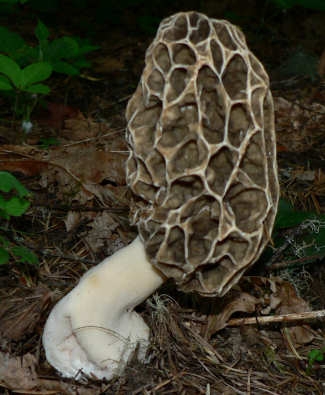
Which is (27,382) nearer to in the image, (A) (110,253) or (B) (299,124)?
(A) (110,253)

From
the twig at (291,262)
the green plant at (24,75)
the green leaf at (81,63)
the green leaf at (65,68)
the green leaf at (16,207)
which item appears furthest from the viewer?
the green leaf at (81,63)

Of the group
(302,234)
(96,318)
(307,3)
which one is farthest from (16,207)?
(307,3)

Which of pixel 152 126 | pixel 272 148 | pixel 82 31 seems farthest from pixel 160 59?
pixel 82 31

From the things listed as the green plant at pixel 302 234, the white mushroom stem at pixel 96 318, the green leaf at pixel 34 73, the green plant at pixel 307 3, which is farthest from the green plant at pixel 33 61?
the green plant at pixel 302 234

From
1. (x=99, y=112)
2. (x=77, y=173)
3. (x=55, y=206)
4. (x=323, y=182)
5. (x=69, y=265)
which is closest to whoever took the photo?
(x=69, y=265)

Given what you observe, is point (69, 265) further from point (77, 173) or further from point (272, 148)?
point (272, 148)

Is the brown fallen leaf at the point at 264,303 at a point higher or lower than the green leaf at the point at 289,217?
lower

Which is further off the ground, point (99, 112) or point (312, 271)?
point (99, 112)

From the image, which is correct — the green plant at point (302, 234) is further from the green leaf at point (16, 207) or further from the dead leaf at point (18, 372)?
the dead leaf at point (18, 372)
